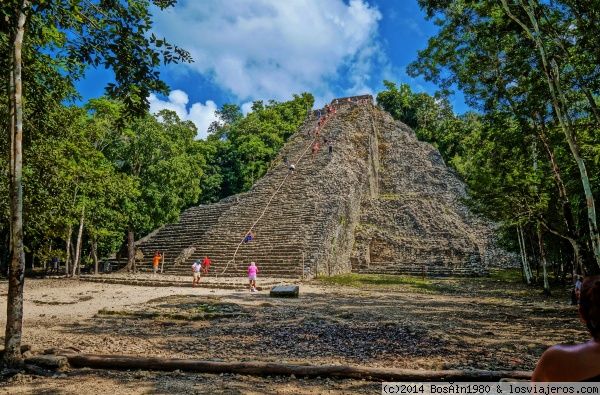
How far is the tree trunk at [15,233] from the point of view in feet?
15.6

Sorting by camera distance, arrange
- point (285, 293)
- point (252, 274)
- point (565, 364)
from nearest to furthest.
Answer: point (565, 364) < point (285, 293) < point (252, 274)

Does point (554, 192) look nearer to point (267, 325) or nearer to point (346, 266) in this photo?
point (267, 325)

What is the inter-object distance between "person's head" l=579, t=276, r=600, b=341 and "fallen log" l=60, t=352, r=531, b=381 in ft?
9.18

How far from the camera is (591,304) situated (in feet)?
6.13

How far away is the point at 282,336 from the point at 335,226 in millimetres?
15592

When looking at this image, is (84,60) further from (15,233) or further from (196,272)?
(196,272)

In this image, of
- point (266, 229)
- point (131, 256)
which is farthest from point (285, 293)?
point (131, 256)

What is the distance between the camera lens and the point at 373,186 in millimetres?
35594

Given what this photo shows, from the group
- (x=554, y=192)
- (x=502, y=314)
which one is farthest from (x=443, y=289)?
(x=502, y=314)

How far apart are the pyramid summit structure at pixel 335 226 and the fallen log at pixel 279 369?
13.4 metres

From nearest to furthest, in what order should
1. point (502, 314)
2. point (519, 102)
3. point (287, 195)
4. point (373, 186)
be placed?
point (502, 314), point (519, 102), point (287, 195), point (373, 186)

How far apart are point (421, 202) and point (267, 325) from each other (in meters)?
24.7

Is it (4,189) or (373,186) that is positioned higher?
(373,186)

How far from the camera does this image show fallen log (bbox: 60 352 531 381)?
4.32 m
